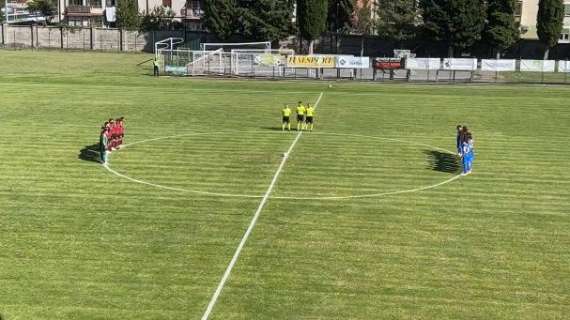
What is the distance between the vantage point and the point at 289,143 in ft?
120

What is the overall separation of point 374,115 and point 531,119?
10.9 m

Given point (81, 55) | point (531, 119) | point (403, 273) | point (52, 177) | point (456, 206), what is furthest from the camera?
point (81, 55)

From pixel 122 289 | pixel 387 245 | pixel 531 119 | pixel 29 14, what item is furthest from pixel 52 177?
pixel 29 14

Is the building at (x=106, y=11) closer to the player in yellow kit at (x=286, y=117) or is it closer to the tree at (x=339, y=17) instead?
the tree at (x=339, y=17)

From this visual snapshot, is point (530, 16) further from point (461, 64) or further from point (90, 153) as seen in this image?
point (90, 153)

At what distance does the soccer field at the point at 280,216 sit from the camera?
56.3 feet

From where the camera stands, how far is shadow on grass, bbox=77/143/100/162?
106 feet

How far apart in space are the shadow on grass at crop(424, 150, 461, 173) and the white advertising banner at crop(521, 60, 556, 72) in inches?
1769

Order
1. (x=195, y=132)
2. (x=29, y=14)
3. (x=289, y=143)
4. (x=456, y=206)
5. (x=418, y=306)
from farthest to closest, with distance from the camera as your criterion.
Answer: (x=29, y=14) → (x=195, y=132) → (x=289, y=143) → (x=456, y=206) → (x=418, y=306)

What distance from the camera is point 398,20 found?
96.6 m

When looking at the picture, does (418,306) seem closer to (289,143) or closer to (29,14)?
(289,143)

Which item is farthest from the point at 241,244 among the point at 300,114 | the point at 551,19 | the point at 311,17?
the point at 551,19

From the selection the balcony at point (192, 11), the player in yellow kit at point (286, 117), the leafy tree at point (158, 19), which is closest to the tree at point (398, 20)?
the balcony at point (192, 11)

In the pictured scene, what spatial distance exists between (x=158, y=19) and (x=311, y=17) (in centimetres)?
2897
